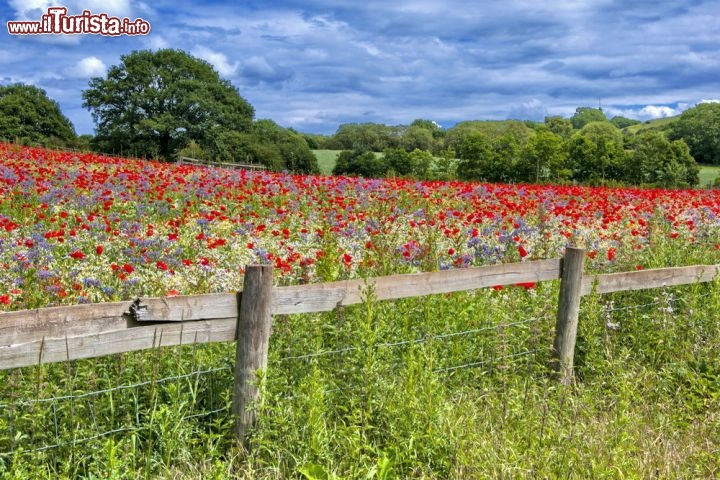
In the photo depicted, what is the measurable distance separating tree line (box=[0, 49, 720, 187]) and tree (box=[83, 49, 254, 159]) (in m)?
0.08

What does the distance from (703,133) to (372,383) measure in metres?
91.1

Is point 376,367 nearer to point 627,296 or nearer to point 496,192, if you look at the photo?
point 627,296

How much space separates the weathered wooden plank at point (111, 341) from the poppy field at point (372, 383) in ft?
0.69

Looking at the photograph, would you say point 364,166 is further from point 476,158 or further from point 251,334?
point 251,334

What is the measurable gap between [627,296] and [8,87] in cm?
6298

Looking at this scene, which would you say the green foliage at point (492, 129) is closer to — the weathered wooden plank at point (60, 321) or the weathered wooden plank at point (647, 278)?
the weathered wooden plank at point (647, 278)

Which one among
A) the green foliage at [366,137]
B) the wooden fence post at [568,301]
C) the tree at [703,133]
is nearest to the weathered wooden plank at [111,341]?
the wooden fence post at [568,301]

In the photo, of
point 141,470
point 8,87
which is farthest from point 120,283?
point 8,87

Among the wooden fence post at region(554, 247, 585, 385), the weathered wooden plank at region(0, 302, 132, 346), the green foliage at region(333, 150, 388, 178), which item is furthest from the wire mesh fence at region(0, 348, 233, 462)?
the green foliage at region(333, 150, 388, 178)

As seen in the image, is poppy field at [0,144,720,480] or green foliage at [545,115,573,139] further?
green foliage at [545,115,573,139]

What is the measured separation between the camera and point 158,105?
5019cm

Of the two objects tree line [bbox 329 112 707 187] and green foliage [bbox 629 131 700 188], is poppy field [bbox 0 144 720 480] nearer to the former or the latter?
tree line [bbox 329 112 707 187]

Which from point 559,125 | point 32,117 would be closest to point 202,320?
point 32,117

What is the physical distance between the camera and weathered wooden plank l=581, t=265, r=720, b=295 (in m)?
6.10
